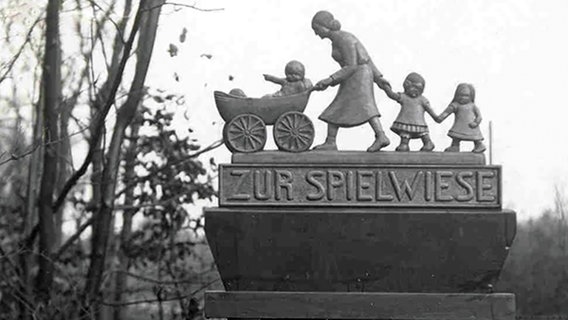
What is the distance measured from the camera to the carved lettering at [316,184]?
10.9 m

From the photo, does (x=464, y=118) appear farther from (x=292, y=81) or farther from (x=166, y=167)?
(x=166, y=167)

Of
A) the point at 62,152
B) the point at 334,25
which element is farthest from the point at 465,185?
the point at 62,152

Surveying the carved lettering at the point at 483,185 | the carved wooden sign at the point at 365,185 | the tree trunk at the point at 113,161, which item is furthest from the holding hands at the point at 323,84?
the tree trunk at the point at 113,161

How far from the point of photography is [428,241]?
10953mm

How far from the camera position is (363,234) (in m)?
10.9

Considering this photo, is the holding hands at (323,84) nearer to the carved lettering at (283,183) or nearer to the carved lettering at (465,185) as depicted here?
the carved lettering at (283,183)

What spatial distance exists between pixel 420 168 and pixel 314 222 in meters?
1.07

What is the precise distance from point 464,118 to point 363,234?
1433 millimetres

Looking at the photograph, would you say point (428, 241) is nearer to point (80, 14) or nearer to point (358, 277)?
point (358, 277)

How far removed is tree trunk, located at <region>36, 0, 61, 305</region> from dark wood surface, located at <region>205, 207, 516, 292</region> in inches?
112

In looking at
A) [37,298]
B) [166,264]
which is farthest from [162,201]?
[37,298]

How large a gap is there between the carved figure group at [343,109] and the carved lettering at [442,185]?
273 mm

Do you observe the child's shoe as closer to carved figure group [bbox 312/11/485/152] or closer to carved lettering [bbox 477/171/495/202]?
→ carved figure group [bbox 312/11/485/152]

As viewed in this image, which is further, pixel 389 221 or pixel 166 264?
pixel 166 264
